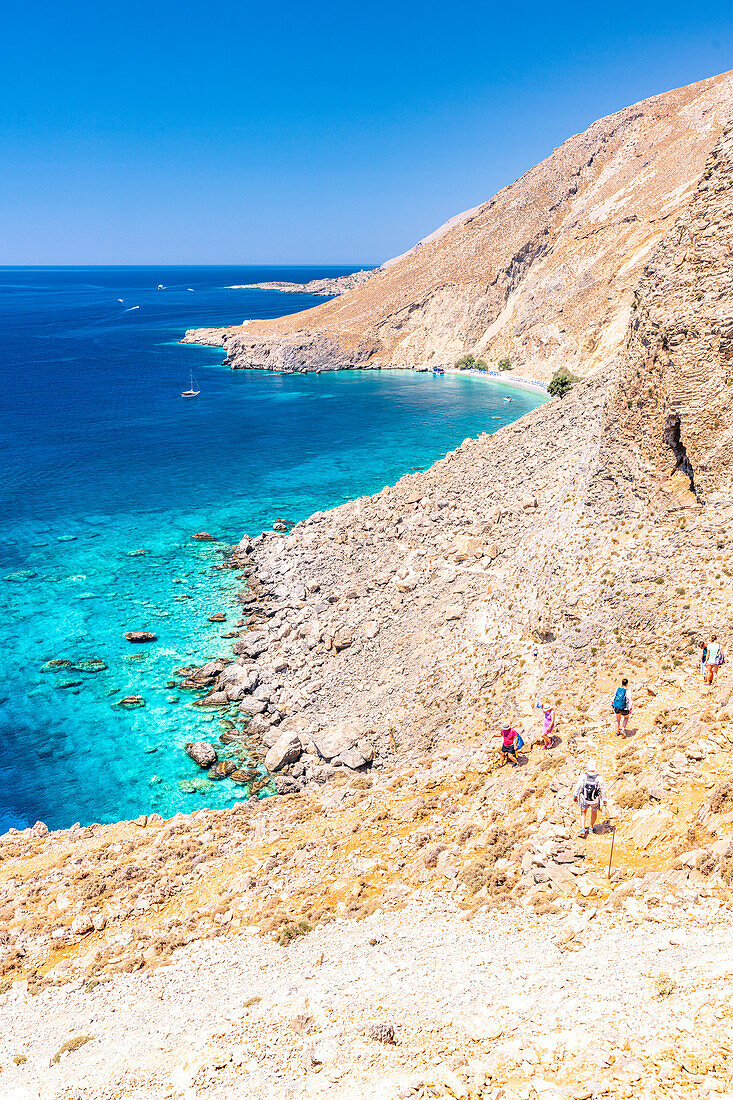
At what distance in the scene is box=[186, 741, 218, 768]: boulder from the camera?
85.3 ft

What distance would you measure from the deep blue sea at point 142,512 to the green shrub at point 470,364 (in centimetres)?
686

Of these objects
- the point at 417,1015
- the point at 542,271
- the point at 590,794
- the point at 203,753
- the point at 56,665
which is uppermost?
the point at 542,271

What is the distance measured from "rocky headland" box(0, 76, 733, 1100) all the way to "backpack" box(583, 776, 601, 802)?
1.72 feet

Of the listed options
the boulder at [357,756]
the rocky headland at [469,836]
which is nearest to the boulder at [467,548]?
the rocky headland at [469,836]

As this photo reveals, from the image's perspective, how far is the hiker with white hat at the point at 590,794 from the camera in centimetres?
1316

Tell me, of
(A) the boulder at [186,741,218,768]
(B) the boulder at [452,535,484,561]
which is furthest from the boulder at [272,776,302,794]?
(B) the boulder at [452,535,484,561]

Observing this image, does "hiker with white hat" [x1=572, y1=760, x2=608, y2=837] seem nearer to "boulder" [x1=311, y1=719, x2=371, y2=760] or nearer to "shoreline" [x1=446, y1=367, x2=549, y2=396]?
"boulder" [x1=311, y1=719, x2=371, y2=760]

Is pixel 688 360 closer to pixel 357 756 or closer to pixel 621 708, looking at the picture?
pixel 621 708

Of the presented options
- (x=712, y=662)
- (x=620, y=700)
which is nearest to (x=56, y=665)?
(x=620, y=700)

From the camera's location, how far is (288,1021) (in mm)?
11016

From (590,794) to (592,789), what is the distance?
0.15 metres

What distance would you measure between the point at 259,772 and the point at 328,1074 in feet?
52.5

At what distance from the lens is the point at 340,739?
2291 centimetres

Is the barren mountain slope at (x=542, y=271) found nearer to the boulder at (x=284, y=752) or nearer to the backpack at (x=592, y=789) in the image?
the boulder at (x=284, y=752)
